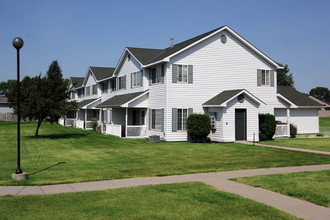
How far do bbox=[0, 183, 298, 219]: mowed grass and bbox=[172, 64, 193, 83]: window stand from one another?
636 inches

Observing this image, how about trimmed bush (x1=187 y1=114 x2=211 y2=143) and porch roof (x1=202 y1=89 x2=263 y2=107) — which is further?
trimmed bush (x1=187 y1=114 x2=211 y2=143)

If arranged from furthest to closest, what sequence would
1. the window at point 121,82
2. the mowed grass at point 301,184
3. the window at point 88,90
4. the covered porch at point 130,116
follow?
1. the window at point 88,90
2. the window at point 121,82
3. the covered porch at point 130,116
4. the mowed grass at point 301,184

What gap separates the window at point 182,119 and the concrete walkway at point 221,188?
1256 cm

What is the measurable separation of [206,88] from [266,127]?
5499 mm

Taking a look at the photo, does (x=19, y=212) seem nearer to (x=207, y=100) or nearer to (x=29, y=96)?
(x=207, y=100)

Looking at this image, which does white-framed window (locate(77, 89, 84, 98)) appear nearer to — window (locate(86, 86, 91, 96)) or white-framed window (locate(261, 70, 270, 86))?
window (locate(86, 86, 91, 96))

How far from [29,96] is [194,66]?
13.6 meters

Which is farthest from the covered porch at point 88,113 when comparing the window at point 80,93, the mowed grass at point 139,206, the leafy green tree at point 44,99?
the mowed grass at point 139,206

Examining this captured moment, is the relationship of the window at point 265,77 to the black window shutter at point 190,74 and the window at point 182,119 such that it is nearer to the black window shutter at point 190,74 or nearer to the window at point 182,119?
the black window shutter at point 190,74

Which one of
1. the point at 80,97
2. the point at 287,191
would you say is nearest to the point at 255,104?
the point at 287,191

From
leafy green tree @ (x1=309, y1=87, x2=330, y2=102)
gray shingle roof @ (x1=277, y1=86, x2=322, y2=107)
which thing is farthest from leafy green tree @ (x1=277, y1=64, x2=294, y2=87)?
leafy green tree @ (x1=309, y1=87, x2=330, y2=102)

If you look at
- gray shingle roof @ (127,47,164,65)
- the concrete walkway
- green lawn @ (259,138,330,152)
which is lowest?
the concrete walkway

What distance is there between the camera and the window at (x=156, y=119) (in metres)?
25.0

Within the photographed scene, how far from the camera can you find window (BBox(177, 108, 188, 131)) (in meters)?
24.4
